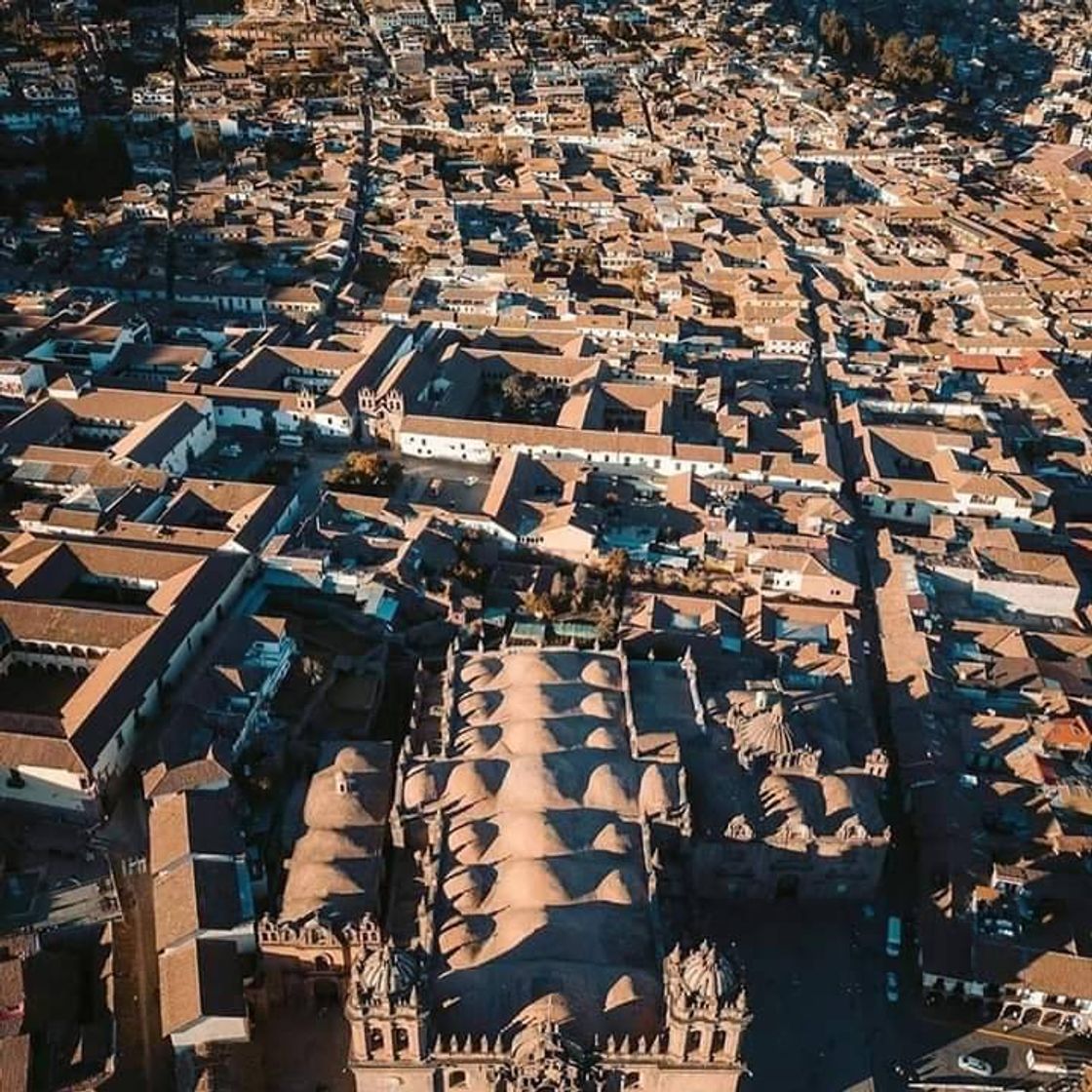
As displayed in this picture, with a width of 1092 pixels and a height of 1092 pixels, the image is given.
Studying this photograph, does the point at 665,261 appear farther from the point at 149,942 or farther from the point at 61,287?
A: the point at 149,942

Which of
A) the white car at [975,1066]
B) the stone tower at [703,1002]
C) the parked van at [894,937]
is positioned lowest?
the white car at [975,1066]

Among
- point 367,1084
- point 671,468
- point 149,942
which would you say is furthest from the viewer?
point 671,468

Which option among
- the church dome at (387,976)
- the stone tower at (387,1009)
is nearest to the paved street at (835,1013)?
the stone tower at (387,1009)

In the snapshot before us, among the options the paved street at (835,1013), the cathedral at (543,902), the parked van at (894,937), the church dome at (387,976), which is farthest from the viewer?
the parked van at (894,937)

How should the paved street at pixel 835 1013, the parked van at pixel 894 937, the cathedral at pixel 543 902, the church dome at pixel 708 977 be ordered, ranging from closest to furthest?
the church dome at pixel 708 977 < the cathedral at pixel 543 902 < the paved street at pixel 835 1013 < the parked van at pixel 894 937

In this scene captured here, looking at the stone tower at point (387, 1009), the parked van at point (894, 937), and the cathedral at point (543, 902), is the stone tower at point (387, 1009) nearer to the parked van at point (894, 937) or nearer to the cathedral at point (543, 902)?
the cathedral at point (543, 902)

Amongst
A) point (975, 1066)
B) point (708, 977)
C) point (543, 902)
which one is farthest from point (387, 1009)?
point (975, 1066)

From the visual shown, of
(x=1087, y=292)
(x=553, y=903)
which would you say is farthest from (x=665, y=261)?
(x=553, y=903)

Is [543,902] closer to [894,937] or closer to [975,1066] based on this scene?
[894,937]
